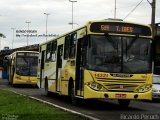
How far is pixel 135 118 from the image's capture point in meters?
16.2

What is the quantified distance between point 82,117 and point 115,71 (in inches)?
182

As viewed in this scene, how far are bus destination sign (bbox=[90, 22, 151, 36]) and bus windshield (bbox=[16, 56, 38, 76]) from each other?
23903mm

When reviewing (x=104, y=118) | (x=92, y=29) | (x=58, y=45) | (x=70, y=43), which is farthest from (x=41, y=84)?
(x=104, y=118)

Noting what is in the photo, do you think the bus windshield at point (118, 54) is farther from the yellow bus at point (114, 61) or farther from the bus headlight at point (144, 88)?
the bus headlight at point (144, 88)

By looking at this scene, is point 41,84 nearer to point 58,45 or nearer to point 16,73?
point 58,45

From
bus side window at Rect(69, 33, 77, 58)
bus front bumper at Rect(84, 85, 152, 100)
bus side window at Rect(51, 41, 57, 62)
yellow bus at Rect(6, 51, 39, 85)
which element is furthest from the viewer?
yellow bus at Rect(6, 51, 39, 85)

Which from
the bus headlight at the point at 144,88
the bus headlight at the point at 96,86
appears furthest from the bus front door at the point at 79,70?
the bus headlight at the point at 144,88

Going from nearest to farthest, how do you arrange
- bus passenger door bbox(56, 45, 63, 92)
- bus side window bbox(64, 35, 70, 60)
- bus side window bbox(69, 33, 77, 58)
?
bus side window bbox(69, 33, 77, 58) → bus side window bbox(64, 35, 70, 60) → bus passenger door bbox(56, 45, 63, 92)

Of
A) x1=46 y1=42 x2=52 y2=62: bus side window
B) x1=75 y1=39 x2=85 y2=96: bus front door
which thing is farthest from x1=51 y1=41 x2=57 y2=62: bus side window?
x1=75 y1=39 x2=85 y2=96: bus front door

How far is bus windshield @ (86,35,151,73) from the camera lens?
19672 mm

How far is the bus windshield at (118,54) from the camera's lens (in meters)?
19.7

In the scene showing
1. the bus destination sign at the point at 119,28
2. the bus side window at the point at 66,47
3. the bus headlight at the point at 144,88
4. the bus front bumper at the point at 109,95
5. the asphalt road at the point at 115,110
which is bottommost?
the asphalt road at the point at 115,110

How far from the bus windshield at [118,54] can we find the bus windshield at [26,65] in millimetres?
24234

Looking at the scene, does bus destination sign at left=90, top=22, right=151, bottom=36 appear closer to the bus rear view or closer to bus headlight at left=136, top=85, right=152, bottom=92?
bus headlight at left=136, top=85, right=152, bottom=92
